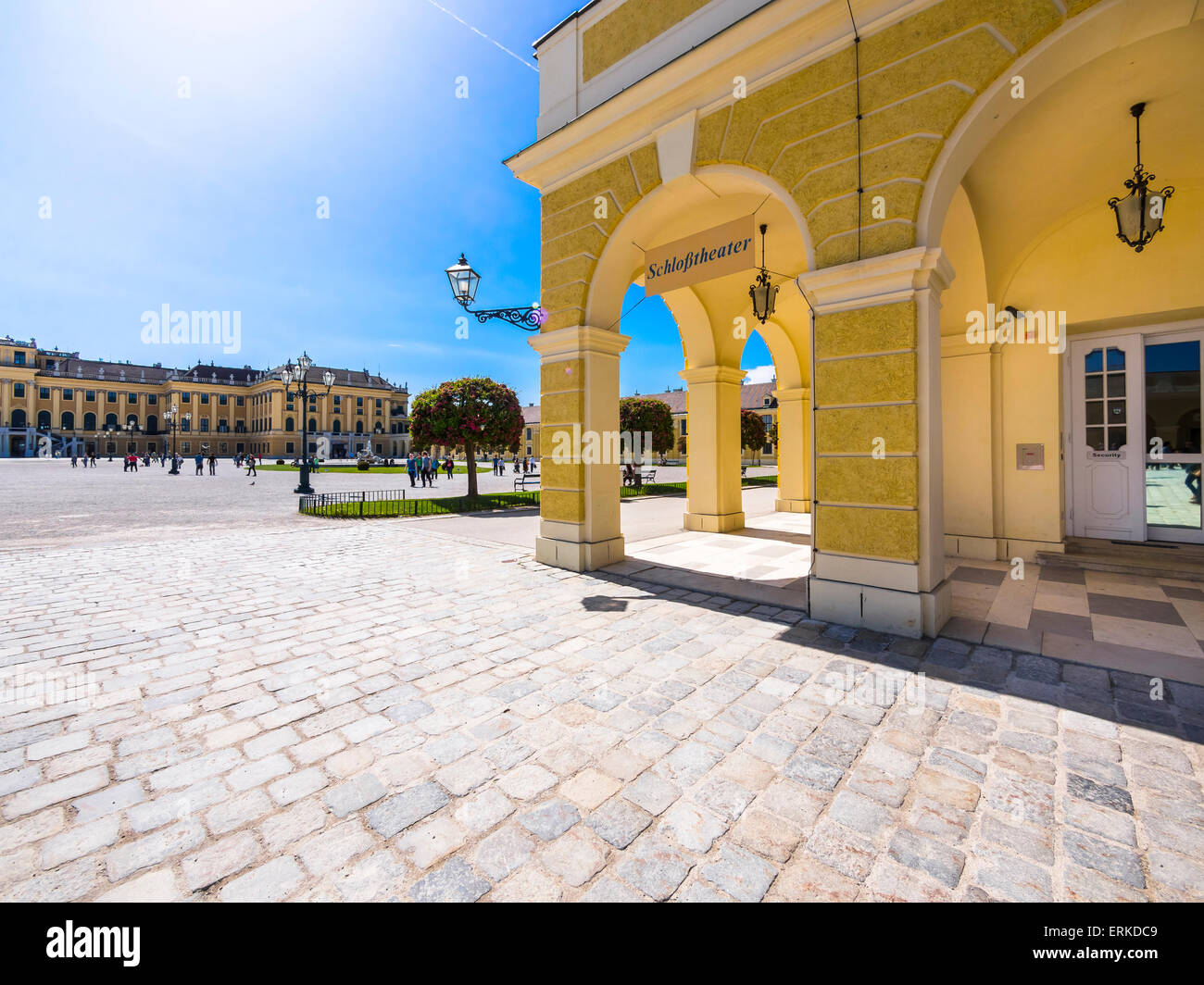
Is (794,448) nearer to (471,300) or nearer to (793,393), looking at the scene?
(793,393)

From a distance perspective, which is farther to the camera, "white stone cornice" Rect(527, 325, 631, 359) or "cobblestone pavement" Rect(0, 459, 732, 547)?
"cobblestone pavement" Rect(0, 459, 732, 547)

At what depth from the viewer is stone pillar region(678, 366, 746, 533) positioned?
10.1 metres

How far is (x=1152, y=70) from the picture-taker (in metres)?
4.44

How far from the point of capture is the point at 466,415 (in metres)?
16.5

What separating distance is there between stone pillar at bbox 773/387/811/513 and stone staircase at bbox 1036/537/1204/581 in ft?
17.2

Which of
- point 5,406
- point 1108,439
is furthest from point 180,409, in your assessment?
point 1108,439

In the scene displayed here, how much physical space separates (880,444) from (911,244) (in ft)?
5.76

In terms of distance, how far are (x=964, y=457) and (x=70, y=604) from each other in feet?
37.5

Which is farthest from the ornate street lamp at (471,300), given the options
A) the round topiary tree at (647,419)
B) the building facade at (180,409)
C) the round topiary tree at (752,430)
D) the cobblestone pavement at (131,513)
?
the building facade at (180,409)

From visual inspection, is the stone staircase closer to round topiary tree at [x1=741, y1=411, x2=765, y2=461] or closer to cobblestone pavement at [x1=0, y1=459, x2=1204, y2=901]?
cobblestone pavement at [x1=0, y1=459, x2=1204, y2=901]

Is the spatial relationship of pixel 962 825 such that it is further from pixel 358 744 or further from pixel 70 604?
pixel 70 604

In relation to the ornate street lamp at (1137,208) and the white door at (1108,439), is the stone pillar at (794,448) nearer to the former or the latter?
the white door at (1108,439)

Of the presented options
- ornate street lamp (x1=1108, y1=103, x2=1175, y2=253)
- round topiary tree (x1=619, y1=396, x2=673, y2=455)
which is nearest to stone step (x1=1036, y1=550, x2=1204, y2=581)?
ornate street lamp (x1=1108, y1=103, x2=1175, y2=253)
